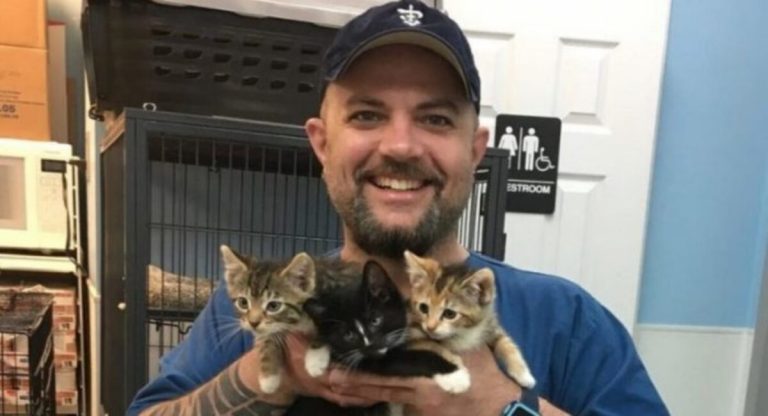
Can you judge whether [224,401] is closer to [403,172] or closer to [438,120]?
[403,172]

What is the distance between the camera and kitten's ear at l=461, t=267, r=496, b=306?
0.81 meters

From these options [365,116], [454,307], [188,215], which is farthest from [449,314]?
[188,215]

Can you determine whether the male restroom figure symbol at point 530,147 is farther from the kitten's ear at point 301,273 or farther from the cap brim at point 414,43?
the kitten's ear at point 301,273

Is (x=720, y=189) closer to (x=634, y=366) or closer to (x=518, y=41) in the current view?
(x=518, y=41)

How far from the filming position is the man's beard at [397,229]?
3.08 feet

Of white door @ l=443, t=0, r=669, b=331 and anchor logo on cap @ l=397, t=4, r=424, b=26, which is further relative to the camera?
white door @ l=443, t=0, r=669, b=331

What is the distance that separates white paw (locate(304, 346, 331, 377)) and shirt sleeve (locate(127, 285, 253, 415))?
0.91 ft

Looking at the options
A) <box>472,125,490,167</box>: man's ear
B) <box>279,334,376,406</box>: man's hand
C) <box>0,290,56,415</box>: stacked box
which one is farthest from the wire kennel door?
<box>279,334,376,406</box>: man's hand

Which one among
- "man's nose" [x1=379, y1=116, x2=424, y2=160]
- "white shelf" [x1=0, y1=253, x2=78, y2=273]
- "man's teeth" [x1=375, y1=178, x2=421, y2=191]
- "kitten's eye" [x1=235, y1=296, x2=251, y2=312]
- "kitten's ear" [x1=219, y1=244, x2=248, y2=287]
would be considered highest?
"man's nose" [x1=379, y1=116, x2=424, y2=160]

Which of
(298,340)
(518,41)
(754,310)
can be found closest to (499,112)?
(518,41)

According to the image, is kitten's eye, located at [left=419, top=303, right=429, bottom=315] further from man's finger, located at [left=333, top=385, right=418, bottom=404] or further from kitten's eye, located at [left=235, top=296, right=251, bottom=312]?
kitten's eye, located at [left=235, top=296, right=251, bottom=312]

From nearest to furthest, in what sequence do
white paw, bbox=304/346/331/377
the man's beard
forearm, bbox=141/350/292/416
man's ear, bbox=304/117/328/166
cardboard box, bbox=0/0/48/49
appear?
white paw, bbox=304/346/331/377 < forearm, bbox=141/350/292/416 < the man's beard < man's ear, bbox=304/117/328/166 < cardboard box, bbox=0/0/48/49

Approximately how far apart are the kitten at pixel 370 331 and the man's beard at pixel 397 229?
0.53 ft

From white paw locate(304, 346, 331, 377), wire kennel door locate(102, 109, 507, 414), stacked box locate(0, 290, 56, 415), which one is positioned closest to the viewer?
white paw locate(304, 346, 331, 377)
